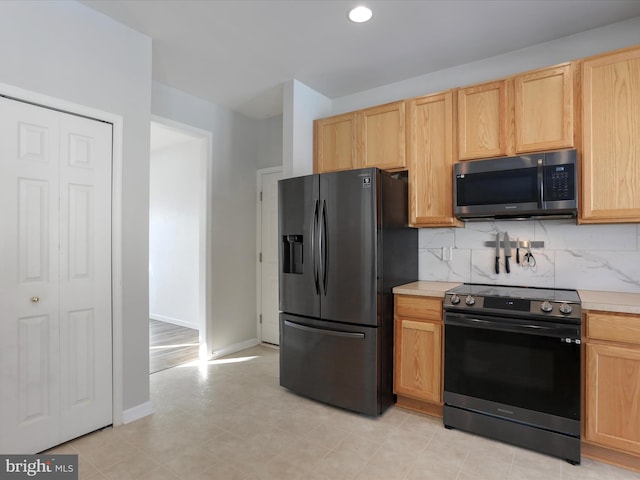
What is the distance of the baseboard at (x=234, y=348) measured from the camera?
4.05m

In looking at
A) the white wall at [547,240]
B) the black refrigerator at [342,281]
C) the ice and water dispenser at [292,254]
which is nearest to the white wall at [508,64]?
the white wall at [547,240]

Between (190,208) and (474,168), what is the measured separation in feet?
13.7


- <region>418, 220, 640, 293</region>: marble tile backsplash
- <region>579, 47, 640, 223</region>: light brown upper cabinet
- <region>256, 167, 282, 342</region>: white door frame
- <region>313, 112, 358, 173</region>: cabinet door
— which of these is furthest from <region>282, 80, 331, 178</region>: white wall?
<region>579, 47, 640, 223</region>: light brown upper cabinet

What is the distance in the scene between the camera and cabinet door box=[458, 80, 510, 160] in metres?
2.60

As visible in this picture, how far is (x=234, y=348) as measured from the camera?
4.26 meters

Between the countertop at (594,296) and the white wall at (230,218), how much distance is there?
2182mm

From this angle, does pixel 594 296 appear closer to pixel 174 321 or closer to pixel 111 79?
pixel 111 79

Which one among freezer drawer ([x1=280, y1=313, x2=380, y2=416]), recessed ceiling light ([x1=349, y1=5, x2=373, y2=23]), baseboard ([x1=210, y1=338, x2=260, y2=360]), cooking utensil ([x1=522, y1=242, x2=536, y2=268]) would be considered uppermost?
recessed ceiling light ([x1=349, y1=5, x2=373, y2=23])

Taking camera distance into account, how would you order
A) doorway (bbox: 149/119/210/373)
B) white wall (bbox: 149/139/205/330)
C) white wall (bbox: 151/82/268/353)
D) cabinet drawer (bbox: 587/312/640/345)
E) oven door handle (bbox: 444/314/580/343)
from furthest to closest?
white wall (bbox: 149/139/205/330)
doorway (bbox: 149/119/210/373)
white wall (bbox: 151/82/268/353)
oven door handle (bbox: 444/314/580/343)
cabinet drawer (bbox: 587/312/640/345)

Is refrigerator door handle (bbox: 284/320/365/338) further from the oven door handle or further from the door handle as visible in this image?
the oven door handle

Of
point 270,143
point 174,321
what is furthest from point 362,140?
point 174,321

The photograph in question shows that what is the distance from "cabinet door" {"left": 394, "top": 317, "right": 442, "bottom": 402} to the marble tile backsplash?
2.18 ft

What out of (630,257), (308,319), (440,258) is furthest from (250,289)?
(630,257)

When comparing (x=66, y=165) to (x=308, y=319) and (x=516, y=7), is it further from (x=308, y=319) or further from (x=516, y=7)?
(x=516, y=7)
